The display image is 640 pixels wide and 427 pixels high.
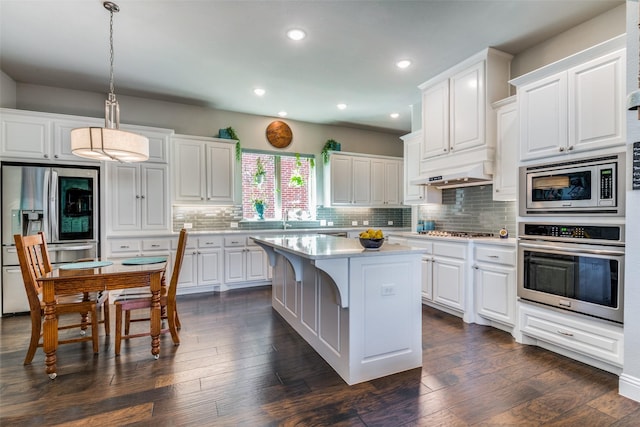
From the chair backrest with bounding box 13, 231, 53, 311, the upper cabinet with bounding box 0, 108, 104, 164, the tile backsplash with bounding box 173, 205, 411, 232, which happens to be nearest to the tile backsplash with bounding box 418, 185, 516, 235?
the tile backsplash with bounding box 173, 205, 411, 232

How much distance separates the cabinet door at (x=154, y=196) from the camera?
14.5ft

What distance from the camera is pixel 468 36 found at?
3.12 m

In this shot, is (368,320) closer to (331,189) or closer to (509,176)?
(509,176)

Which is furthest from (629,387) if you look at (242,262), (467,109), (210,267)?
(210,267)

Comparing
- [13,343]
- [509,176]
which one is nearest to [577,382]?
[509,176]

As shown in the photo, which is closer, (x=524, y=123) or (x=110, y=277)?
(x=110, y=277)

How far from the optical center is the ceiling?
268 cm

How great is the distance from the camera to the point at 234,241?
4.86 meters

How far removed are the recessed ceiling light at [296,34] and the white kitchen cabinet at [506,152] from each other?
2.21 meters

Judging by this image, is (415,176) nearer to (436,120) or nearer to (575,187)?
(436,120)

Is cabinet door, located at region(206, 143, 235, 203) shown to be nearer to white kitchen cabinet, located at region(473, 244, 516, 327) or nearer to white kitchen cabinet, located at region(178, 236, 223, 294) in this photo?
white kitchen cabinet, located at region(178, 236, 223, 294)

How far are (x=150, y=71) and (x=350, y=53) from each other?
97.9 inches

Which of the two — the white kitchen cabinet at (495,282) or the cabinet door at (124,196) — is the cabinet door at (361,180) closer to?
the white kitchen cabinet at (495,282)

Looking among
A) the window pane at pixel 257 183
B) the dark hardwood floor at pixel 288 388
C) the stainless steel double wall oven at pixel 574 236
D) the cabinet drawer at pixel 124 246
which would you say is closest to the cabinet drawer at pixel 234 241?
the window pane at pixel 257 183
